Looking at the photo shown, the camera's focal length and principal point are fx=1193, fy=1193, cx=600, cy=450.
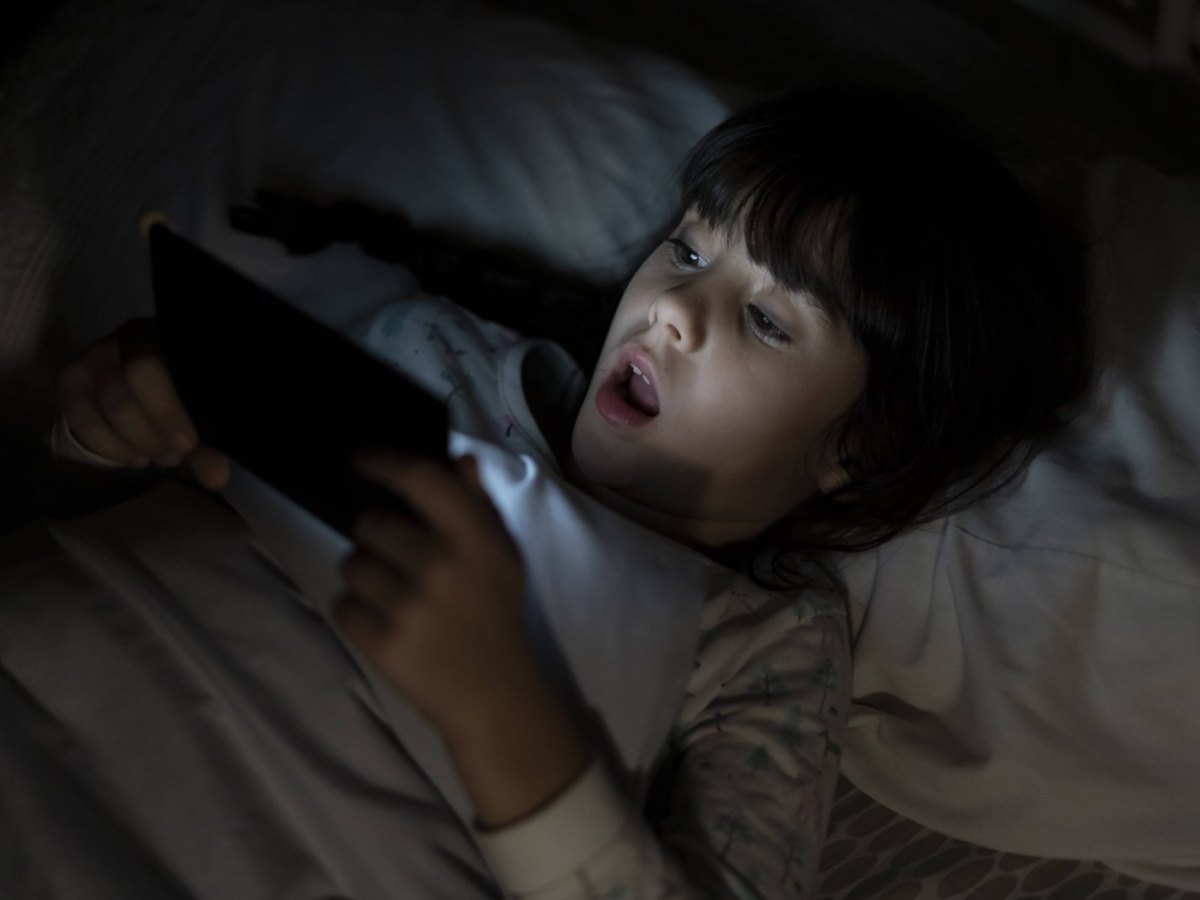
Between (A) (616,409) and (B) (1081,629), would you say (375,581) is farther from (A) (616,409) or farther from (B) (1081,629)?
(B) (1081,629)

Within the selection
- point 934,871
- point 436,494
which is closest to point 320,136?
point 436,494

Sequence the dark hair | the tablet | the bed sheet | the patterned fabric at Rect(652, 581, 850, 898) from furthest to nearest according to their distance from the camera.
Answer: the bed sheet < the dark hair < the patterned fabric at Rect(652, 581, 850, 898) < the tablet

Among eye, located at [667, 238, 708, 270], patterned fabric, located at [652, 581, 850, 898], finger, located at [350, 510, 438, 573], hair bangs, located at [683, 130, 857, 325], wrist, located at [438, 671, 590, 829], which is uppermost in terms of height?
hair bangs, located at [683, 130, 857, 325]

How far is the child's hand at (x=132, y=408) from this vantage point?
0.87m

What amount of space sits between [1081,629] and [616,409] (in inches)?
16.1

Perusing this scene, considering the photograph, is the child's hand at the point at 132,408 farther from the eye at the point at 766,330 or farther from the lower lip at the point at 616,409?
the eye at the point at 766,330

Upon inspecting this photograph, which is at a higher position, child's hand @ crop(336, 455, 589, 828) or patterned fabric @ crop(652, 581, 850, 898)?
child's hand @ crop(336, 455, 589, 828)

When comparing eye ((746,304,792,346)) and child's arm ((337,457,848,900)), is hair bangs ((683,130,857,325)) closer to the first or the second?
eye ((746,304,792,346))

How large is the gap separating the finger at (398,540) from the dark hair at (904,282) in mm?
379

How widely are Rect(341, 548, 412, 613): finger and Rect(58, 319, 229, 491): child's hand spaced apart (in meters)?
0.20

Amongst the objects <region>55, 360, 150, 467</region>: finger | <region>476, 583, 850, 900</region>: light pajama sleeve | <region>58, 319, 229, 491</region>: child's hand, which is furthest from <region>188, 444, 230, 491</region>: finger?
<region>476, 583, 850, 900</region>: light pajama sleeve

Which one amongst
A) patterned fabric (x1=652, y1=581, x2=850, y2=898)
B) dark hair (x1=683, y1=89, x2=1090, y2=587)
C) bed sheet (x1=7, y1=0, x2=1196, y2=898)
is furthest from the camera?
bed sheet (x1=7, y1=0, x2=1196, y2=898)

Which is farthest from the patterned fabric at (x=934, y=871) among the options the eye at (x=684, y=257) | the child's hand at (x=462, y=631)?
the eye at (x=684, y=257)

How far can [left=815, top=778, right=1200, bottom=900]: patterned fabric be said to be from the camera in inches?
37.8
